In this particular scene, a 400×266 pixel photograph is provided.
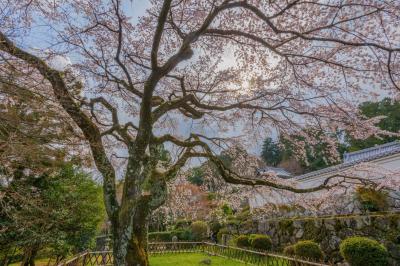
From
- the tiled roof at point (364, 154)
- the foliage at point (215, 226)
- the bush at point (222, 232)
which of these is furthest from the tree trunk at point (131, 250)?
the foliage at point (215, 226)

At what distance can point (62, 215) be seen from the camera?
29.6ft

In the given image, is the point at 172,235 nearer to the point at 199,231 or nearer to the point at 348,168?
the point at 199,231

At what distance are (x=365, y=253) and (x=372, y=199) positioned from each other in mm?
2960

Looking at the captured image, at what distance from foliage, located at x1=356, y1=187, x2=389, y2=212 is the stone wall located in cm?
66

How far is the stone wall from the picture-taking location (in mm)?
8117

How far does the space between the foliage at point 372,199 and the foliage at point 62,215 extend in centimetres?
954

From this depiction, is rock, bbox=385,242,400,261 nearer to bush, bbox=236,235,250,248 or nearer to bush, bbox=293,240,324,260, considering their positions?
bush, bbox=293,240,324,260

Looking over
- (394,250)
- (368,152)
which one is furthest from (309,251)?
(368,152)

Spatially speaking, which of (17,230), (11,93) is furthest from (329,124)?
(17,230)

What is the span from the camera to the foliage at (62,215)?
8023mm

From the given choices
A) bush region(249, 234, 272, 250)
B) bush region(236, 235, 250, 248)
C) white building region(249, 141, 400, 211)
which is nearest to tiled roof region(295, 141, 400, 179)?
white building region(249, 141, 400, 211)

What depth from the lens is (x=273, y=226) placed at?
1414 centimetres

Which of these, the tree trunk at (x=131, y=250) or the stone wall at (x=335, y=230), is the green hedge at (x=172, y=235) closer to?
the stone wall at (x=335, y=230)

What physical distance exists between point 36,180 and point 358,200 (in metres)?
10.9
